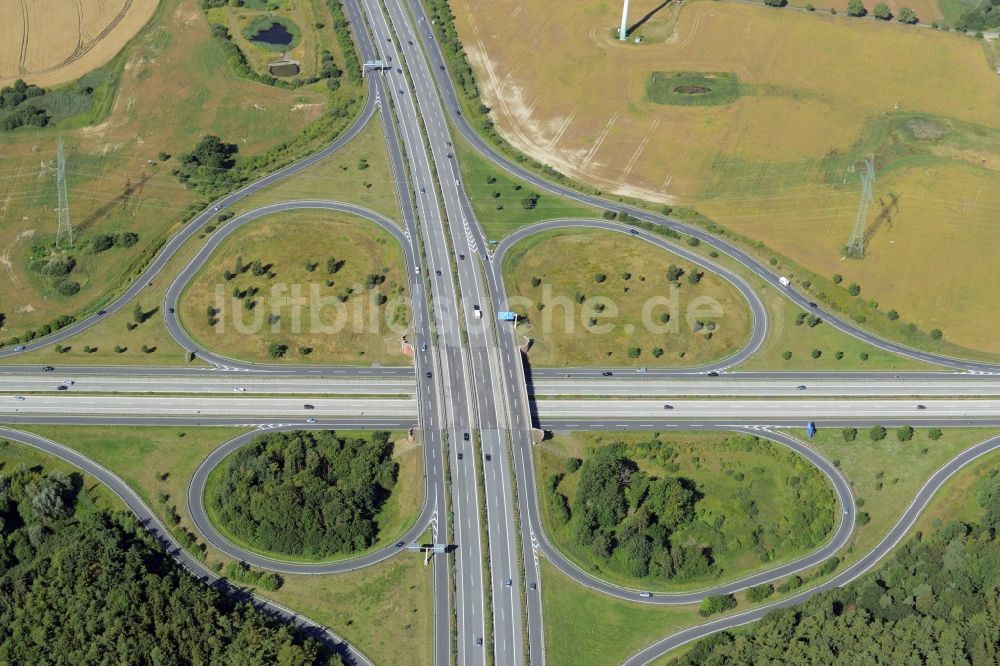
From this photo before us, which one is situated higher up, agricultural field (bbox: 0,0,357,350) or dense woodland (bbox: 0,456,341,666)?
agricultural field (bbox: 0,0,357,350)

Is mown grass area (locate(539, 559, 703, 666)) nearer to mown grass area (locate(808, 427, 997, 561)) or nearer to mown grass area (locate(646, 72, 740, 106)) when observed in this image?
mown grass area (locate(808, 427, 997, 561))

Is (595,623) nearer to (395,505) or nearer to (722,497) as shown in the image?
(722,497)

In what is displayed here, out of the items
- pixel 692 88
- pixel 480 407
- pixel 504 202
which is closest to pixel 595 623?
pixel 480 407

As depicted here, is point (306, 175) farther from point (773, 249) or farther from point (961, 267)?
point (961, 267)

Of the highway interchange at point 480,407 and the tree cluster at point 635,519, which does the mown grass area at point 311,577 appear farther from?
the tree cluster at point 635,519

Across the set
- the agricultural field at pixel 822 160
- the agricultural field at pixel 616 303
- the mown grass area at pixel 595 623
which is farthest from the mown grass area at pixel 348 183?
the mown grass area at pixel 595 623

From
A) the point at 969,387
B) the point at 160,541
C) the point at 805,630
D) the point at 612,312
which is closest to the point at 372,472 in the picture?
the point at 160,541

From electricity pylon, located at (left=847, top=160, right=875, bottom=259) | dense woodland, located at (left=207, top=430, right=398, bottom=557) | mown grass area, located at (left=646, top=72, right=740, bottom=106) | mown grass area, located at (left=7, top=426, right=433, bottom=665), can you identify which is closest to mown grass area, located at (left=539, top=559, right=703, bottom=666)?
mown grass area, located at (left=7, top=426, right=433, bottom=665)
